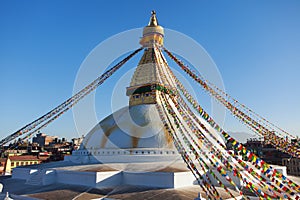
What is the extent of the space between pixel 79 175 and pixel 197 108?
5.07 metres

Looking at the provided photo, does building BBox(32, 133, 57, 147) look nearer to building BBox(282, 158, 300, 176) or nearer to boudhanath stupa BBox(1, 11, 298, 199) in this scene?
boudhanath stupa BBox(1, 11, 298, 199)

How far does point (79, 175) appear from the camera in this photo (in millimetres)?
9500

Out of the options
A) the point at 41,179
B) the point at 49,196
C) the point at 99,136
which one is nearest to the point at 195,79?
the point at 99,136

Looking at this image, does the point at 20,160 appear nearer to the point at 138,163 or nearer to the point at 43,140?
the point at 138,163

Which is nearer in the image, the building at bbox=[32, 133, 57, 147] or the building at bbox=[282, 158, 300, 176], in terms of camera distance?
the building at bbox=[282, 158, 300, 176]

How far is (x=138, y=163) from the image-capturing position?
10.2m

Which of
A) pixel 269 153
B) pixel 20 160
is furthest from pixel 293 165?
pixel 20 160

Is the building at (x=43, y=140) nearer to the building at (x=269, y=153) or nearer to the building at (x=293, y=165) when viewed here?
the building at (x=269, y=153)

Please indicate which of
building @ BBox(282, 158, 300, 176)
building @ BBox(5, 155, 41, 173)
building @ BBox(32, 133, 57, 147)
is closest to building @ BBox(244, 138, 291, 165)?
building @ BBox(282, 158, 300, 176)

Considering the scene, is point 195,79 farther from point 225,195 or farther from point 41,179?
point 41,179

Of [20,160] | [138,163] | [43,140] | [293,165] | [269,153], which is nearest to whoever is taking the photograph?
[138,163]

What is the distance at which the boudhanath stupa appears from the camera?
811 centimetres

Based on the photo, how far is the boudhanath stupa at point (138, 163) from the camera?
8.11 meters

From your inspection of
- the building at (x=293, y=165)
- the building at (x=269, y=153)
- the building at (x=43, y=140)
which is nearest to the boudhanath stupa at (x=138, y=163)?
the building at (x=293, y=165)
